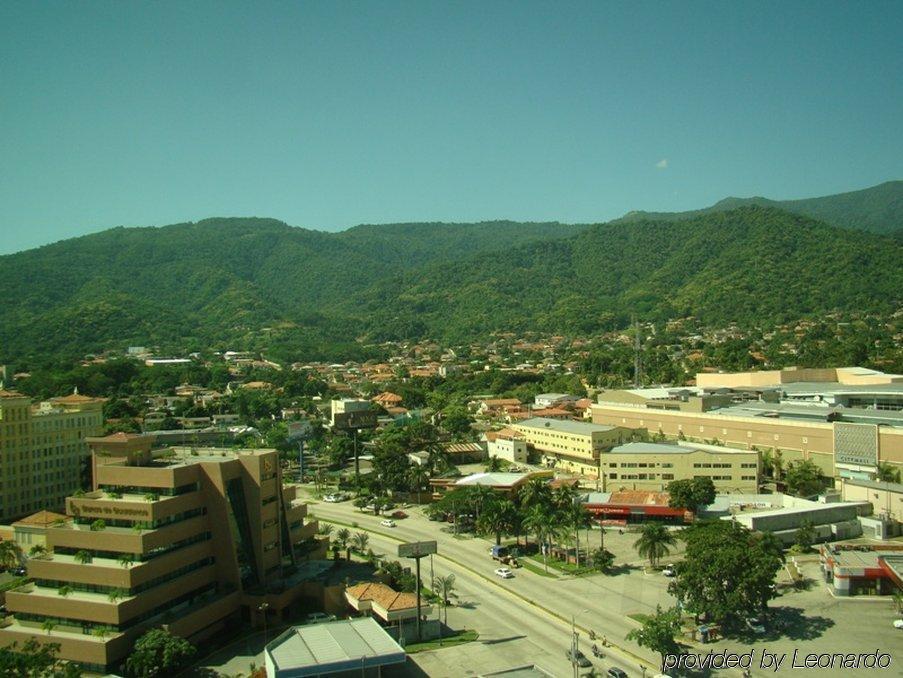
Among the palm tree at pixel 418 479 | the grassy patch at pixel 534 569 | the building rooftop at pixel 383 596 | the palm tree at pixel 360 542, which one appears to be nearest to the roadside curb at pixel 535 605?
the grassy patch at pixel 534 569

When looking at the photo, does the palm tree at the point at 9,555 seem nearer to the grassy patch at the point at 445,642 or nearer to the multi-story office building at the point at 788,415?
the grassy patch at the point at 445,642

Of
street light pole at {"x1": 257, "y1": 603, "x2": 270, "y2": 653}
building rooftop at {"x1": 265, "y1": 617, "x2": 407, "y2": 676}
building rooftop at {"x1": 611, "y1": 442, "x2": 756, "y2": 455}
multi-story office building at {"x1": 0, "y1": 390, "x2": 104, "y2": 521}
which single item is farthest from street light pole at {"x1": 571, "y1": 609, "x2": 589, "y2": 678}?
multi-story office building at {"x1": 0, "y1": 390, "x2": 104, "y2": 521}

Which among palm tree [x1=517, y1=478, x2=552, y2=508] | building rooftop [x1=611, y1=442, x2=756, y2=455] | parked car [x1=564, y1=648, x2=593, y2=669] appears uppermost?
building rooftop [x1=611, y1=442, x2=756, y2=455]

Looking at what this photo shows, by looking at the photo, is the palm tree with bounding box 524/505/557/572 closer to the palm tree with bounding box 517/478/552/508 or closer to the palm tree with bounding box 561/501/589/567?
the palm tree with bounding box 561/501/589/567

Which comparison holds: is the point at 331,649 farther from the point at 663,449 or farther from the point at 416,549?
the point at 663,449

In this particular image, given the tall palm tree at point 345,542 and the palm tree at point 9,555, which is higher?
the palm tree at point 9,555
